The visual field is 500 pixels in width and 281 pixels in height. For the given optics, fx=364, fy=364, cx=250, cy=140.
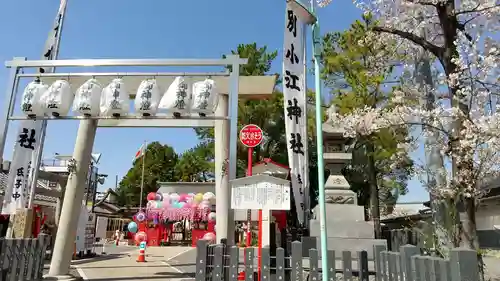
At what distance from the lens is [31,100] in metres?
8.36

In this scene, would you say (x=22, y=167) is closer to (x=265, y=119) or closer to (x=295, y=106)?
(x=295, y=106)

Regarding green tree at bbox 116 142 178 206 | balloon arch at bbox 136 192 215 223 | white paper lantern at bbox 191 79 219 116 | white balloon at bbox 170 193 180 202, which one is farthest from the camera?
green tree at bbox 116 142 178 206

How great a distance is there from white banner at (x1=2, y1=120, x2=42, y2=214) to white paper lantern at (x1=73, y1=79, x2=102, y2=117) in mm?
1551

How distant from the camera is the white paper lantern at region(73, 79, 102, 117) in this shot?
830 centimetres

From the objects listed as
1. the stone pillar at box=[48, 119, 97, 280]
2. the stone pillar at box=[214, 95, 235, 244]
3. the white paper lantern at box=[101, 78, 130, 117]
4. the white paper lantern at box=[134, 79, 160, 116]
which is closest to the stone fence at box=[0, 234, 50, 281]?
the stone pillar at box=[48, 119, 97, 280]

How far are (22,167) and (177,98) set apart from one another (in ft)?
13.8

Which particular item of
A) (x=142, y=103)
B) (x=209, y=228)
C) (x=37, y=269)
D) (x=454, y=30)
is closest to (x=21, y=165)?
(x=37, y=269)

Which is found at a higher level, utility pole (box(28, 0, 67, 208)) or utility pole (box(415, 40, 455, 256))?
utility pole (box(28, 0, 67, 208))

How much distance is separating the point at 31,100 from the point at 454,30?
8.87 meters

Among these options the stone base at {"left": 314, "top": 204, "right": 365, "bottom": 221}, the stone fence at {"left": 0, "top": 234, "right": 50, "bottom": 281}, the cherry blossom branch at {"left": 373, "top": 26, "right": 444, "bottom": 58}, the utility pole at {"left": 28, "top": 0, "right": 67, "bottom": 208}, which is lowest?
the stone fence at {"left": 0, "top": 234, "right": 50, "bottom": 281}

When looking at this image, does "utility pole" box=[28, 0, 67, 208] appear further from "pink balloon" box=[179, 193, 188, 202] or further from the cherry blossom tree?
"pink balloon" box=[179, 193, 188, 202]

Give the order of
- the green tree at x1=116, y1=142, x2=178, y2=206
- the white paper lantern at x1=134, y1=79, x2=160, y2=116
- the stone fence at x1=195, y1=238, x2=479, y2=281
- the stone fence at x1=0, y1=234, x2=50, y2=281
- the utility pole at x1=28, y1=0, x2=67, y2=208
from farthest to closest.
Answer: the green tree at x1=116, y1=142, x2=178, y2=206 → the utility pole at x1=28, y1=0, x2=67, y2=208 → the white paper lantern at x1=134, y1=79, x2=160, y2=116 → the stone fence at x1=0, y1=234, x2=50, y2=281 → the stone fence at x1=195, y1=238, x2=479, y2=281

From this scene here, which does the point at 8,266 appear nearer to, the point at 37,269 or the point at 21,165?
the point at 37,269

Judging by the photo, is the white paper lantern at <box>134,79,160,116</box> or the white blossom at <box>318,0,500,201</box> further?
the white paper lantern at <box>134,79,160,116</box>
